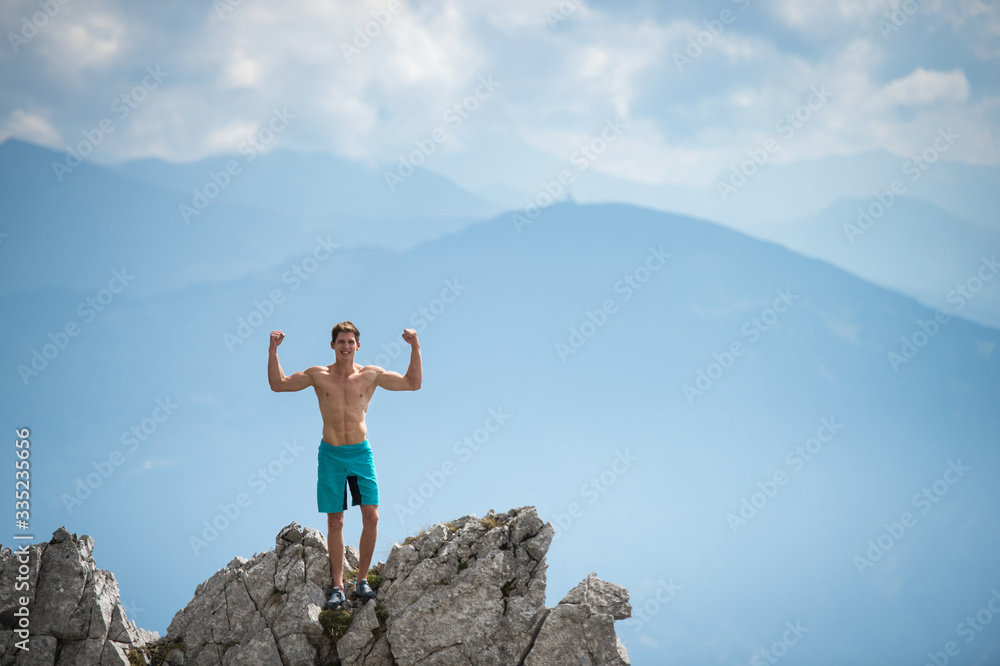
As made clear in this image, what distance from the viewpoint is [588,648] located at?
1141 centimetres

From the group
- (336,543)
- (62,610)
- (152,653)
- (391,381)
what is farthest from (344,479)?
(62,610)

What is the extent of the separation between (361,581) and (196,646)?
281cm

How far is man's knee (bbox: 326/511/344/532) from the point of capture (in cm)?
1232

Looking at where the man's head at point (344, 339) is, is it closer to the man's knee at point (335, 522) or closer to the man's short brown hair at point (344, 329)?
the man's short brown hair at point (344, 329)

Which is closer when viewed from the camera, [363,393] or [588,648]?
[588,648]

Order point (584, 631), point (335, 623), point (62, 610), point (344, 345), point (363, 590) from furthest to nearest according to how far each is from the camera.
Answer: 1. point (344, 345)
2. point (363, 590)
3. point (62, 610)
4. point (335, 623)
5. point (584, 631)

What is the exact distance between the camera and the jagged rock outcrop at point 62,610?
1186 cm

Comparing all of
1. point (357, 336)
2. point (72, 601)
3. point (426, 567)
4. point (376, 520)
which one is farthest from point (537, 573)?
point (72, 601)

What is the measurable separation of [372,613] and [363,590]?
1.47 ft

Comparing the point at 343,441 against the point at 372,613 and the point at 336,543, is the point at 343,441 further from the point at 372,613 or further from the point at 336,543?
the point at 372,613

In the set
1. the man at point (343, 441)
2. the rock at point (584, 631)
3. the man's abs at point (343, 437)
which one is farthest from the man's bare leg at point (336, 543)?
the rock at point (584, 631)

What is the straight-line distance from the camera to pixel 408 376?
12531 mm

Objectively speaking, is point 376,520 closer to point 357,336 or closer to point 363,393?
point 363,393

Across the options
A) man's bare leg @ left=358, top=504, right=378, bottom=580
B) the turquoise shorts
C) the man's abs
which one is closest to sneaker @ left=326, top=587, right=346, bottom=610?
man's bare leg @ left=358, top=504, right=378, bottom=580
